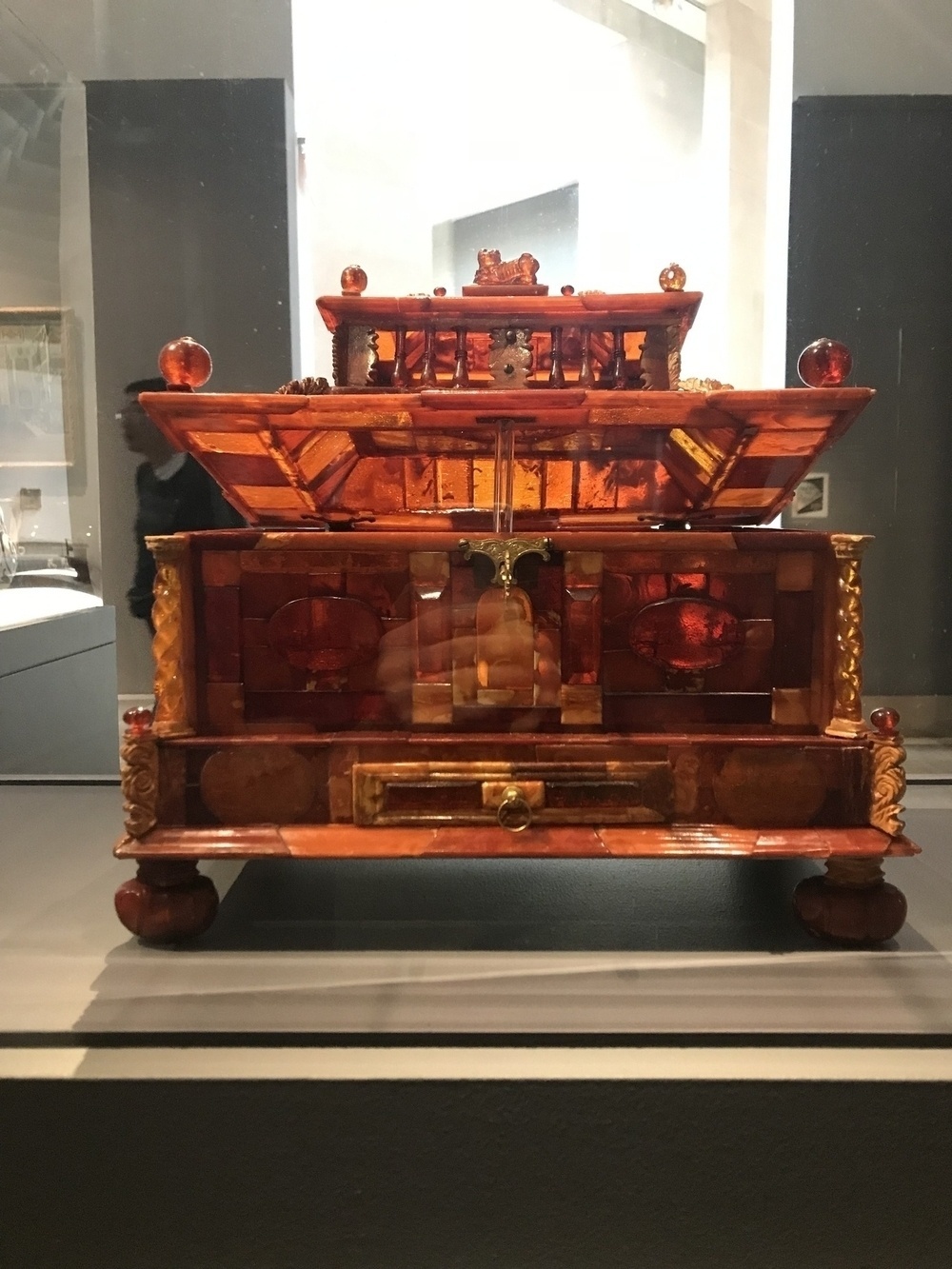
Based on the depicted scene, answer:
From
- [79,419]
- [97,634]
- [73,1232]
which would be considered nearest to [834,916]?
[73,1232]

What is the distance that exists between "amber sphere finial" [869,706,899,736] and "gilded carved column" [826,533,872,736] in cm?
3

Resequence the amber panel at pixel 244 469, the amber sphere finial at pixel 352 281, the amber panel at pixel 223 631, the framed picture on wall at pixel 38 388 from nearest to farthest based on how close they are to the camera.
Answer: the amber panel at pixel 223 631
the amber panel at pixel 244 469
the amber sphere finial at pixel 352 281
the framed picture on wall at pixel 38 388

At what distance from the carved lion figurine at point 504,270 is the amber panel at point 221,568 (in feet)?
2.51

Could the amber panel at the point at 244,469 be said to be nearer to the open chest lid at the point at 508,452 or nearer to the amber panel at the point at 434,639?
the open chest lid at the point at 508,452

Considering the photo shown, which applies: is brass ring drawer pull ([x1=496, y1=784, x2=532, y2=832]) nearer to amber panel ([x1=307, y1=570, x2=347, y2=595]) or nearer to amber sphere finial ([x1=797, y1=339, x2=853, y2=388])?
amber panel ([x1=307, y1=570, x2=347, y2=595])

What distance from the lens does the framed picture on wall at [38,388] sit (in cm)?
235

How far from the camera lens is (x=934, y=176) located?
231cm

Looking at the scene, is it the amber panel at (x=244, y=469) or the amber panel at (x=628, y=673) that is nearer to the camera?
the amber panel at (x=628, y=673)

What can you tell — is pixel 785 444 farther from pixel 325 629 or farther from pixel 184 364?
pixel 184 364

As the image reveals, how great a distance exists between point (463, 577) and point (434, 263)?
3.98ft

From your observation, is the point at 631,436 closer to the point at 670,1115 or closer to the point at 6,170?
the point at 670,1115

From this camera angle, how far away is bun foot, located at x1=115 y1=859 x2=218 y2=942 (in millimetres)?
1441

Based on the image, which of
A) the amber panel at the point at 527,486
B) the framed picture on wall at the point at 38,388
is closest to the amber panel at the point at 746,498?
the amber panel at the point at 527,486

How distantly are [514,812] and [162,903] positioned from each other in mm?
620
